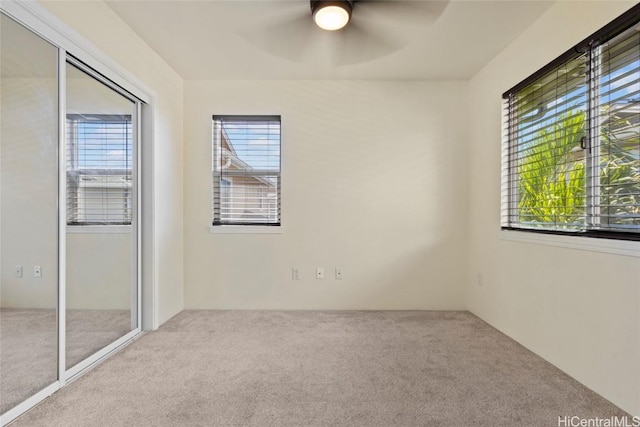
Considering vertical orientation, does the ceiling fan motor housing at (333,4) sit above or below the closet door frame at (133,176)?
above

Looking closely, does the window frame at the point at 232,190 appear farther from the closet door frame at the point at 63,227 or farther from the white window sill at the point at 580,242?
→ the white window sill at the point at 580,242

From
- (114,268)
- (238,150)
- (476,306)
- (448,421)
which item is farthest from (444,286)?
(114,268)

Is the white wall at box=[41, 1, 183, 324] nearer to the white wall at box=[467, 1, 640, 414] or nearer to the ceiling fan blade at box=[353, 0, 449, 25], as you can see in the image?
the ceiling fan blade at box=[353, 0, 449, 25]

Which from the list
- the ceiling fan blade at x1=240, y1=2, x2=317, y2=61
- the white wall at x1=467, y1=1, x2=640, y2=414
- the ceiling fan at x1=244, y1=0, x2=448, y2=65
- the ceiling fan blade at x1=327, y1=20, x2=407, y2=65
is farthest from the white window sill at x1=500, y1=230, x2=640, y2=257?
the ceiling fan blade at x1=240, y1=2, x2=317, y2=61

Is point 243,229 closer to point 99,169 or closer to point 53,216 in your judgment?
point 99,169

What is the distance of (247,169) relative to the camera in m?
3.65

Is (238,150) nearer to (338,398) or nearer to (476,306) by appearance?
(338,398)

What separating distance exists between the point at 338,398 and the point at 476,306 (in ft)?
7.09

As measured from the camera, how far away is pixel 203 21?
8.17 ft

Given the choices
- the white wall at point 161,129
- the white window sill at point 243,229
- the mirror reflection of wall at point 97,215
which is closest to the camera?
the mirror reflection of wall at point 97,215

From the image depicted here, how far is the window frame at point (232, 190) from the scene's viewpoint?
359 cm

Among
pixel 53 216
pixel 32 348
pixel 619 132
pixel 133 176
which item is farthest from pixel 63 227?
pixel 619 132

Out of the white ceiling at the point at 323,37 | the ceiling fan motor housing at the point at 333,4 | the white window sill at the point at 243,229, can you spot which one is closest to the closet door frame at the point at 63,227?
the white ceiling at the point at 323,37

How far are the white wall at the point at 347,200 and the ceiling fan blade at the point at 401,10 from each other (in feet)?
5.52
